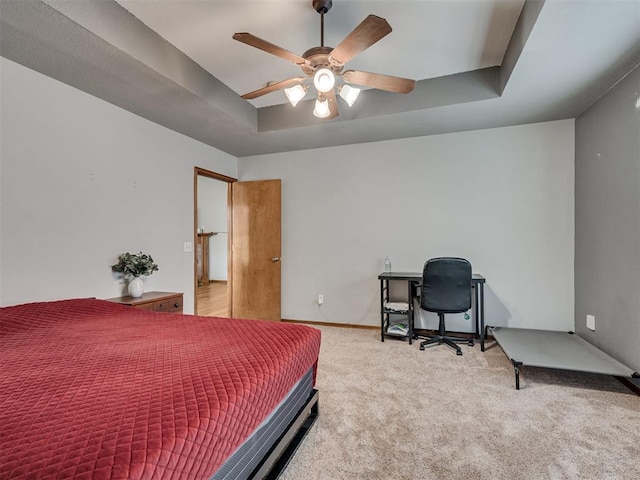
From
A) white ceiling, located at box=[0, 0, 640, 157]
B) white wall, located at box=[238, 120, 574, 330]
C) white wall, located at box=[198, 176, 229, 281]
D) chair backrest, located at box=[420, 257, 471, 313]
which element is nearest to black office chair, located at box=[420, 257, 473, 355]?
chair backrest, located at box=[420, 257, 471, 313]

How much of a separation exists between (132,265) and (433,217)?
10.7ft

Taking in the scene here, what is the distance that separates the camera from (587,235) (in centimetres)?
307

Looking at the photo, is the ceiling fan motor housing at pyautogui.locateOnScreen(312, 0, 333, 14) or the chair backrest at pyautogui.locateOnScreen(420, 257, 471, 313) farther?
the chair backrest at pyautogui.locateOnScreen(420, 257, 471, 313)

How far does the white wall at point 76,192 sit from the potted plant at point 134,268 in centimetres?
8

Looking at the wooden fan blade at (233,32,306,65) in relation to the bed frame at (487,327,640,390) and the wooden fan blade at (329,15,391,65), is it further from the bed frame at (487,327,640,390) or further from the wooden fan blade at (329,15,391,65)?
the bed frame at (487,327,640,390)

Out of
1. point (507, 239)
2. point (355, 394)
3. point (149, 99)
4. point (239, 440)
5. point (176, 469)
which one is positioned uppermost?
point (149, 99)

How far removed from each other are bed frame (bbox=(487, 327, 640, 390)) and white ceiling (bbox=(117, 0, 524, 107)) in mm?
2482

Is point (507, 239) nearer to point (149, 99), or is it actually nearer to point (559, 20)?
point (559, 20)

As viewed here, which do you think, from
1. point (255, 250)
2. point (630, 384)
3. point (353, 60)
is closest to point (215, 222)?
point (255, 250)

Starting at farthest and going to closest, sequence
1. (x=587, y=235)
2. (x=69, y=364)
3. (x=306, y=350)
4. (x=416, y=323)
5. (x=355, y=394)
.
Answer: (x=416, y=323)
(x=587, y=235)
(x=355, y=394)
(x=306, y=350)
(x=69, y=364)

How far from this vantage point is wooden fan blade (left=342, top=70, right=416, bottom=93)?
2076 mm

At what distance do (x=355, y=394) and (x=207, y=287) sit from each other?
5.93 m

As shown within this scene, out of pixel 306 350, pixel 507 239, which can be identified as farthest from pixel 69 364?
pixel 507 239

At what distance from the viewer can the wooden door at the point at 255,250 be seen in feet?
14.4
